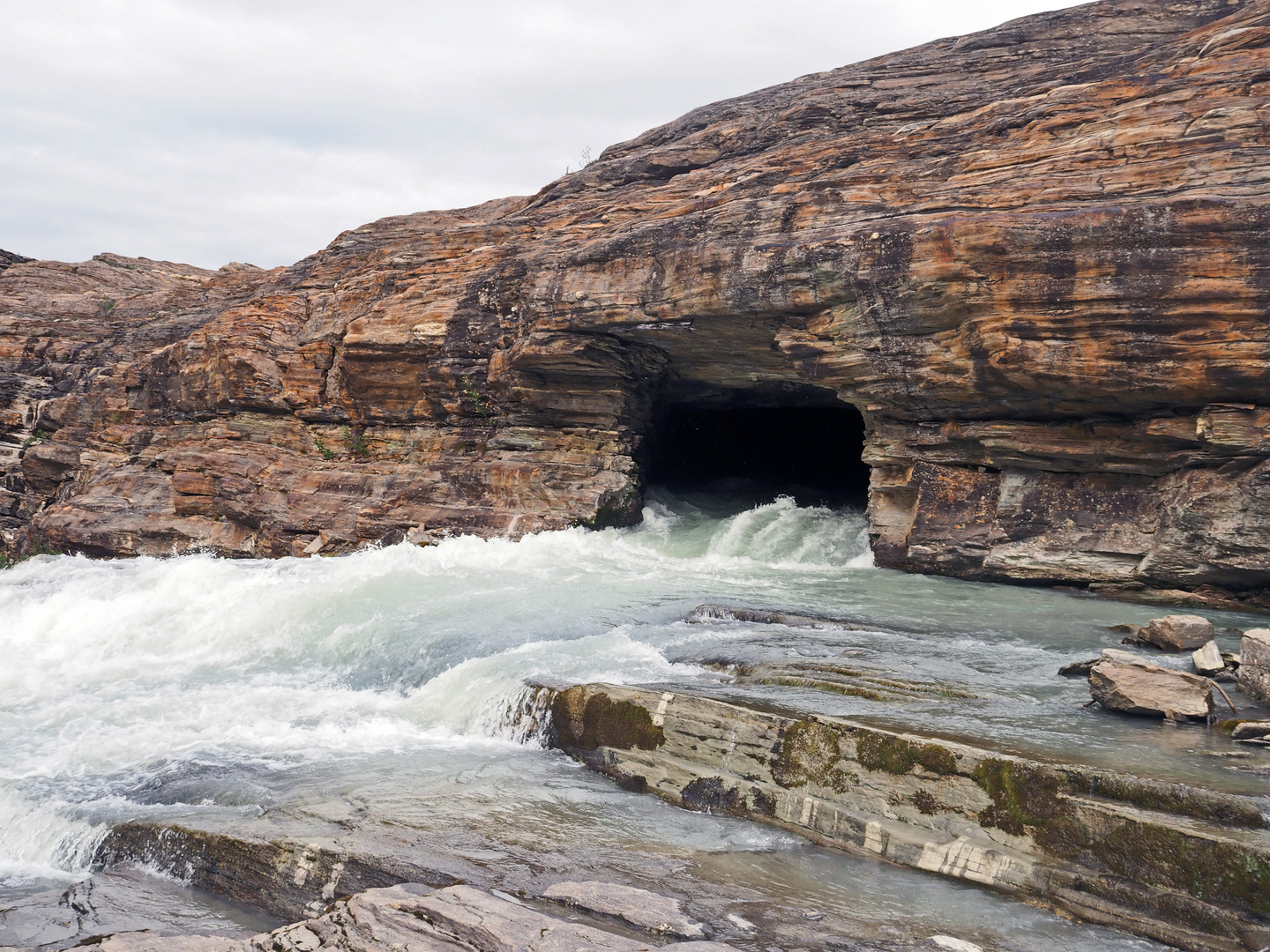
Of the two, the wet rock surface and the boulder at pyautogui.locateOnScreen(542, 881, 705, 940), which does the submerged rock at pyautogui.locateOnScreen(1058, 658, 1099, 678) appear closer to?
the wet rock surface

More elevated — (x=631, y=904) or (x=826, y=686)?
(x=826, y=686)

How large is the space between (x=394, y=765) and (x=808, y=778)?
124 inches

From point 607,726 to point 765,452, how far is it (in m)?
18.6

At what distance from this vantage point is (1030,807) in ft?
15.7

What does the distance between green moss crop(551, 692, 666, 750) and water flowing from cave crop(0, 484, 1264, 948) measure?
248 millimetres

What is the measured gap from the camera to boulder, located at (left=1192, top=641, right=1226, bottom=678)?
22.8 ft

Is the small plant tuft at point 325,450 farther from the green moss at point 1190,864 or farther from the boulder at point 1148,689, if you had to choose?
the green moss at point 1190,864

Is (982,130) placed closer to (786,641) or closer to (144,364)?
(786,641)

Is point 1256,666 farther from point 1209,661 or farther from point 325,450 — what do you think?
point 325,450

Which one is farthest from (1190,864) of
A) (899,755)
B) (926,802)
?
(899,755)

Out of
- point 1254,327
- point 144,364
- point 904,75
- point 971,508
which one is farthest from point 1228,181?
point 144,364

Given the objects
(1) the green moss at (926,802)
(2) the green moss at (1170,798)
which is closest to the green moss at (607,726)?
(1) the green moss at (926,802)

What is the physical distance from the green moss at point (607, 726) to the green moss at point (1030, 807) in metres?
2.33

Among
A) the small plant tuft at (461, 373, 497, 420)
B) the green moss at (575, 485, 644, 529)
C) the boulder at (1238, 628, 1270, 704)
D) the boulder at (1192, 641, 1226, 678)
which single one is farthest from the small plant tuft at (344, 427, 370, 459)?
the boulder at (1238, 628, 1270, 704)
